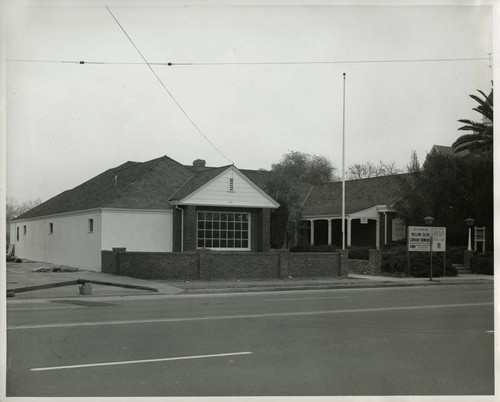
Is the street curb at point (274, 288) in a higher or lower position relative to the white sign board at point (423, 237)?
lower

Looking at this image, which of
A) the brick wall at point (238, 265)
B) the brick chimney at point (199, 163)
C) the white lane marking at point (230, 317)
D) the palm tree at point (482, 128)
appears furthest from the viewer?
→ the brick chimney at point (199, 163)

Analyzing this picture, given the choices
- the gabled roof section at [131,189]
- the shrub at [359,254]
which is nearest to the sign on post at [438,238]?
the shrub at [359,254]

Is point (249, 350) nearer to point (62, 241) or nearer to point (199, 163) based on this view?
point (62, 241)

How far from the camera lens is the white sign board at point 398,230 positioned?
37531 mm

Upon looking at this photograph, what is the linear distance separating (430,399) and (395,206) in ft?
99.0

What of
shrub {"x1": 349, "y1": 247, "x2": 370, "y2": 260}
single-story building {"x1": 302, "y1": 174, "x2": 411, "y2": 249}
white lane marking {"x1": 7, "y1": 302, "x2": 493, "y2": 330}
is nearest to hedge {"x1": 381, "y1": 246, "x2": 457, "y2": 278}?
shrub {"x1": 349, "y1": 247, "x2": 370, "y2": 260}

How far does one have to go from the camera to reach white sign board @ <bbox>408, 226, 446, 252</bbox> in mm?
27922

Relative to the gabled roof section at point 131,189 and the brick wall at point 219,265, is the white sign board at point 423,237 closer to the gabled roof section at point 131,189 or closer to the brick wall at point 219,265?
the brick wall at point 219,265

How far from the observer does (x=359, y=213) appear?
37531mm

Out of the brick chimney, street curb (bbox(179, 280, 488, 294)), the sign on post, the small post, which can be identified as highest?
the brick chimney

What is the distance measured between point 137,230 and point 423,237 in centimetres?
1308

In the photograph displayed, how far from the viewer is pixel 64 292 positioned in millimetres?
19625

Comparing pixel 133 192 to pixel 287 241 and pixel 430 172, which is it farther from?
pixel 430 172

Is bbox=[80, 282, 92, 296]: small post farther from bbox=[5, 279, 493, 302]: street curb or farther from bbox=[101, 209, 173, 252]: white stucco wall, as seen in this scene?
bbox=[101, 209, 173, 252]: white stucco wall
